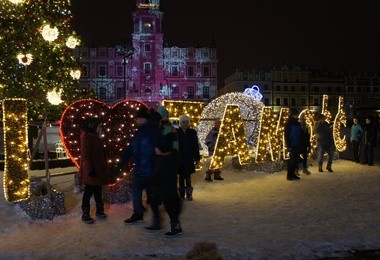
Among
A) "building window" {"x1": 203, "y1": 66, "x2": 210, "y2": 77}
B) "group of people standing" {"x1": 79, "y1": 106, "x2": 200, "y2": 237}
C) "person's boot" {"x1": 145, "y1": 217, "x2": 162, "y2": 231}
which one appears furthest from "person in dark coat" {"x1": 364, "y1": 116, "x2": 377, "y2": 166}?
"building window" {"x1": 203, "y1": 66, "x2": 210, "y2": 77}

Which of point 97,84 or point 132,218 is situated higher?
point 97,84

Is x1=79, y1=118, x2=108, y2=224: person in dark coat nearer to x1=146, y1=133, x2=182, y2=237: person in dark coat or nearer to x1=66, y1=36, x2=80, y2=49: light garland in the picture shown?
x1=146, y1=133, x2=182, y2=237: person in dark coat

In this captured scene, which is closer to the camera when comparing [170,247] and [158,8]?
[170,247]

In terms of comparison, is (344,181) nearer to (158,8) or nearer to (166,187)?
(166,187)

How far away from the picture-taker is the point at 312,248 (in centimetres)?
649

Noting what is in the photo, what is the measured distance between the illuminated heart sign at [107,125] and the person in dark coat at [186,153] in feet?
3.23

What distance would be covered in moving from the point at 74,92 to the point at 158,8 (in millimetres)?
55461

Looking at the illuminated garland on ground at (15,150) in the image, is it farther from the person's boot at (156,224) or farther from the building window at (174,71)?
the building window at (174,71)

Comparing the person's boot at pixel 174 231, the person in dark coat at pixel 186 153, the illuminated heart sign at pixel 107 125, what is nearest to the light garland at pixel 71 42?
the illuminated heart sign at pixel 107 125

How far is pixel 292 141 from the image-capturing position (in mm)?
13250

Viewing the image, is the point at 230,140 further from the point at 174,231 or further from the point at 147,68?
the point at 147,68

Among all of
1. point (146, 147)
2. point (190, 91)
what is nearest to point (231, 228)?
point (146, 147)

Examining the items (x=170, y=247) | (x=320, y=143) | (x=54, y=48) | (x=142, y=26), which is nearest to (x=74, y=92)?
(x=54, y=48)

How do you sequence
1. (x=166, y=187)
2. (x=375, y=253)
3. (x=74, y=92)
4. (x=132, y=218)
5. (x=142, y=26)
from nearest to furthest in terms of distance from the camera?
1. (x=375, y=253)
2. (x=166, y=187)
3. (x=132, y=218)
4. (x=74, y=92)
5. (x=142, y=26)
